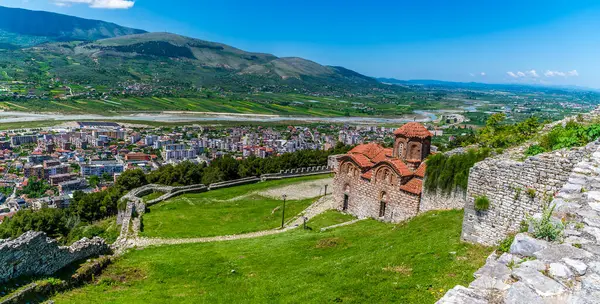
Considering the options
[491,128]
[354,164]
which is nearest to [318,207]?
[354,164]

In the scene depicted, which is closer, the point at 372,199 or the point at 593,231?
the point at 593,231

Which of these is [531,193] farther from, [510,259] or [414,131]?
[414,131]

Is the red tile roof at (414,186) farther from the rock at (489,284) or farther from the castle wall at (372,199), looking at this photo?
the rock at (489,284)

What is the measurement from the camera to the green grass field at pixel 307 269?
33.6ft

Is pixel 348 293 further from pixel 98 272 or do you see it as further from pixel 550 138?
pixel 98 272

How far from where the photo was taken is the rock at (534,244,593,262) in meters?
4.62

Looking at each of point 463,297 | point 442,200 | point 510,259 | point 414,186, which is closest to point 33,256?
point 463,297

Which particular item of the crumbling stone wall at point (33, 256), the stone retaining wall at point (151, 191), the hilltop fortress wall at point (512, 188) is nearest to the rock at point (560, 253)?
the hilltop fortress wall at point (512, 188)

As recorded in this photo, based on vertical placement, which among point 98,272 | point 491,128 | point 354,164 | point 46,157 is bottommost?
point 46,157

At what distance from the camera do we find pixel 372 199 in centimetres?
Answer: 2552

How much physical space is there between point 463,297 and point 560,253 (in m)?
1.41

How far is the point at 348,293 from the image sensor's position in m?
10.3

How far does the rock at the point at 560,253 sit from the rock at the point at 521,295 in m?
0.76

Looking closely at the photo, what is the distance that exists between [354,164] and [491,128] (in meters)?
9.04
